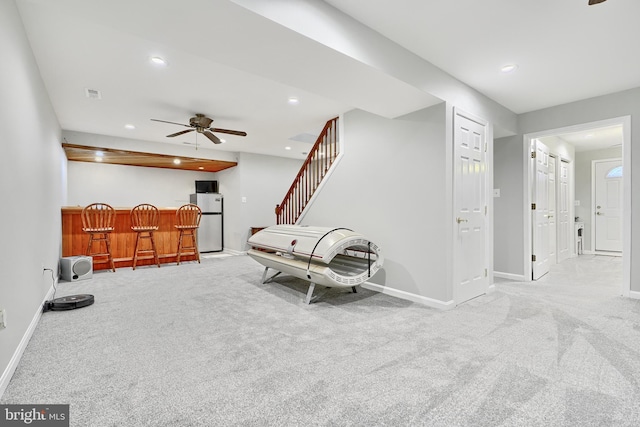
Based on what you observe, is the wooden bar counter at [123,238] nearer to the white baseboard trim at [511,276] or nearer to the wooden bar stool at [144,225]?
the wooden bar stool at [144,225]

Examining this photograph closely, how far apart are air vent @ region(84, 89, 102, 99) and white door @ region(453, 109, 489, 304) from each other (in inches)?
166

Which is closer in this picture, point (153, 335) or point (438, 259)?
point (153, 335)

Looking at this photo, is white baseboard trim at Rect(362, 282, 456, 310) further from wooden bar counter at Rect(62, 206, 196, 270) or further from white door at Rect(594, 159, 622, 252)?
white door at Rect(594, 159, 622, 252)

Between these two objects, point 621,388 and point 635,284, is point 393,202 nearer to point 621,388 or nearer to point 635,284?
point 621,388

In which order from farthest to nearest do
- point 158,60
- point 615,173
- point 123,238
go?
point 615,173 < point 123,238 < point 158,60

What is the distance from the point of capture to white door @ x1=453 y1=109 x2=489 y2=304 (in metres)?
3.16

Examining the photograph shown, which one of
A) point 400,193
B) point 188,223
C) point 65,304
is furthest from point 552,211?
point 65,304

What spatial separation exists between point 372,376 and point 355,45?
7.46ft

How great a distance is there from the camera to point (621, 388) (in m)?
1.65

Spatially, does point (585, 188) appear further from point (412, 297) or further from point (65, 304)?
point (65, 304)

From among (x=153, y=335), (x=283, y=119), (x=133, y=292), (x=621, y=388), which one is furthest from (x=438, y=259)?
(x=133, y=292)

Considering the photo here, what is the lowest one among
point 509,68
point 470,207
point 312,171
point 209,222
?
point 209,222

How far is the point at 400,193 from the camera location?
11.2 ft

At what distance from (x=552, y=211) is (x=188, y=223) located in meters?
6.39
